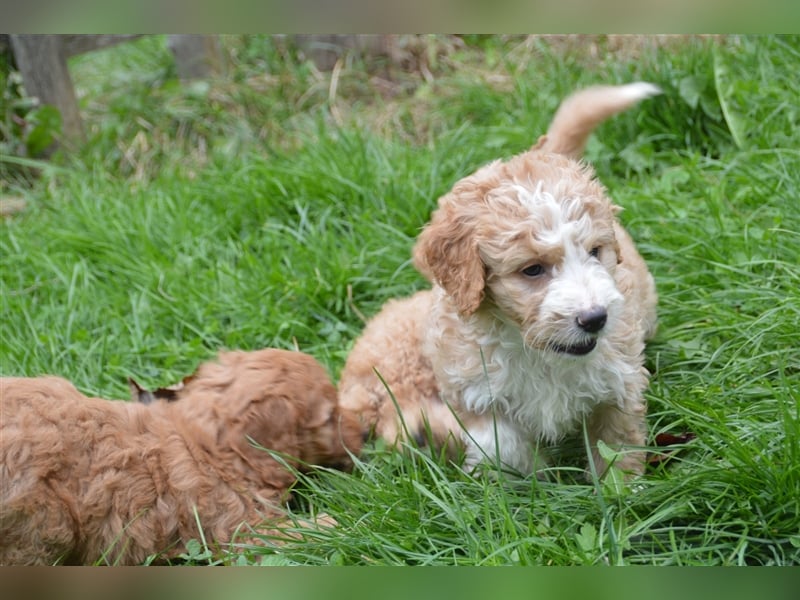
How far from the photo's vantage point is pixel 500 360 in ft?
11.1

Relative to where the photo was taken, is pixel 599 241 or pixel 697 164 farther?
pixel 697 164

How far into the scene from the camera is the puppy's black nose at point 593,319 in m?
2.88

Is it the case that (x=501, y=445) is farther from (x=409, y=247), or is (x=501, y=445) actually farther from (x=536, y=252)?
(x=409, y=247)

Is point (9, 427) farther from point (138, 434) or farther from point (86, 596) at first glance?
point (86, 596)

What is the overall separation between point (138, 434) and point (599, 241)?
199 cm

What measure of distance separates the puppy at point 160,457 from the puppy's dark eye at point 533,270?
110 centimetres

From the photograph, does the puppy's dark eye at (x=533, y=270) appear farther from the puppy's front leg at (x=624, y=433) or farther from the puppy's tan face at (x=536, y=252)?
the puppy's front leg at (x=624, y=433)

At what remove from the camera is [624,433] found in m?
3.35

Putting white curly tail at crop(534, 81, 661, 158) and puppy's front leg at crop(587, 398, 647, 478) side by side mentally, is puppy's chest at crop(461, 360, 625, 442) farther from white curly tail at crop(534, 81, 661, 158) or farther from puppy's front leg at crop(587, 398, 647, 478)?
white curly tail at crop(534, 81, 661, 158)

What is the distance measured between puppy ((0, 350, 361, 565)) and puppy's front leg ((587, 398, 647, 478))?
1.03 meters

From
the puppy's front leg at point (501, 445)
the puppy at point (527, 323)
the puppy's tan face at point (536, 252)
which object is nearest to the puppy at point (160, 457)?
the puppy at point (527, 323)

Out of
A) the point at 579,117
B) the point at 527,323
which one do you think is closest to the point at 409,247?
the point at 579,117

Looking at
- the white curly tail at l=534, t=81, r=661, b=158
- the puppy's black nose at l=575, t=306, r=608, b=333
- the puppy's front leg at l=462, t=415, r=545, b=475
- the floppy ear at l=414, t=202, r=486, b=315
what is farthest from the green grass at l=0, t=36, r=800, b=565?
the white curly tail at l=534, t=81, r=661, b=158
